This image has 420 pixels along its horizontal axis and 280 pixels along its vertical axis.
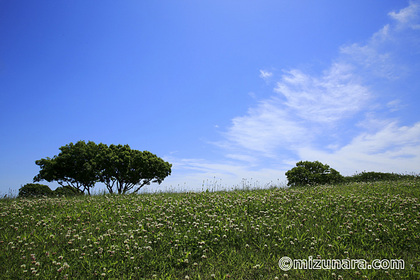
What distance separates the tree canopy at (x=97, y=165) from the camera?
30.8m

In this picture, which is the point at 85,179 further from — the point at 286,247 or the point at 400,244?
the point at 400,244

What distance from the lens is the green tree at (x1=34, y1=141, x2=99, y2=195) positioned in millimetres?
30641

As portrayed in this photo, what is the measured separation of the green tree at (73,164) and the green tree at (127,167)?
1103mm

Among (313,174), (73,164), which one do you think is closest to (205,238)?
(313,174)

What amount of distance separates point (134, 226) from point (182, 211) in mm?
2041

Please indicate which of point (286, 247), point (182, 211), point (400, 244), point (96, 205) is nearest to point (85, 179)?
point (96, 205)

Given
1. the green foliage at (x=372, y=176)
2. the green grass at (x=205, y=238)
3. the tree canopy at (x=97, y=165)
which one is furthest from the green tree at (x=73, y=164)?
the green foliage at (x=372, y=176)

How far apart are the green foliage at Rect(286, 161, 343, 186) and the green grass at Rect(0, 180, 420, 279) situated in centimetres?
1436

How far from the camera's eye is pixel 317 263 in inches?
276

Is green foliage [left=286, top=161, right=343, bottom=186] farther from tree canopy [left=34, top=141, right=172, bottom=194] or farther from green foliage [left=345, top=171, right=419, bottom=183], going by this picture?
tree canopy [left=34, top=141, right=172, bottom=194]

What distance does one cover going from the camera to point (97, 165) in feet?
103

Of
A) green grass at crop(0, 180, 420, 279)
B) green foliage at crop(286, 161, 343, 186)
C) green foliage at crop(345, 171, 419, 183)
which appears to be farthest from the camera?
green foliage at crop(286, 161, 343, 186)

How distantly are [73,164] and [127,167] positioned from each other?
6300 millimetres

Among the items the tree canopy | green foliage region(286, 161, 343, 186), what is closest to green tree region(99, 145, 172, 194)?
the tree canopy
